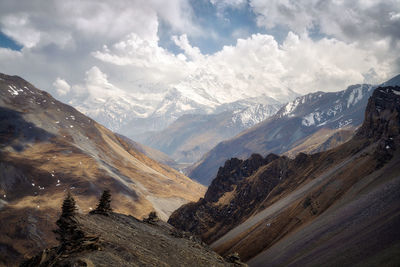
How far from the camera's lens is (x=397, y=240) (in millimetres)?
26719

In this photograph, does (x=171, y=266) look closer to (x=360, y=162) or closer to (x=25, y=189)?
(x=360, y=162)

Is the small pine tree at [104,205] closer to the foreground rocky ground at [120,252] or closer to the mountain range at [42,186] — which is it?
the foreground rocky ground at [120,252]

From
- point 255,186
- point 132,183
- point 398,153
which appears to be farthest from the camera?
point 132,183

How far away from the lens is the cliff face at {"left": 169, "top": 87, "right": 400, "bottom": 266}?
3459 cm

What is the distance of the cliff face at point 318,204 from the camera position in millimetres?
34594

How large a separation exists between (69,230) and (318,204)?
5039cm

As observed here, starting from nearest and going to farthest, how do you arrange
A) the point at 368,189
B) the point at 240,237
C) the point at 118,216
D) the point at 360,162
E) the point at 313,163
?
the point at 118,216 → the point at 368,189 → the point at 360,162 → the point at 240,237 → the point at 313,163

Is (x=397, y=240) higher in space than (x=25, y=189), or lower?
higher

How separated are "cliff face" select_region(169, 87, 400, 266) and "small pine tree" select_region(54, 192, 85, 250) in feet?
79.9

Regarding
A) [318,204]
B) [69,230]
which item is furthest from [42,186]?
[69,230]

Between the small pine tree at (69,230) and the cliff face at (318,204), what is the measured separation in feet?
79.9

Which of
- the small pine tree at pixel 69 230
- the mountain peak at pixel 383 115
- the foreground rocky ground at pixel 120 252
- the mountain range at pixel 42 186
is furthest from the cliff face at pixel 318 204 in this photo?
the mountain range at pixel 42 186

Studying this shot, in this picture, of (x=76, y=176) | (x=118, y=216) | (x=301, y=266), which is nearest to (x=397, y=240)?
(x=301, y=266)

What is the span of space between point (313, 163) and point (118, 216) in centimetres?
7987
